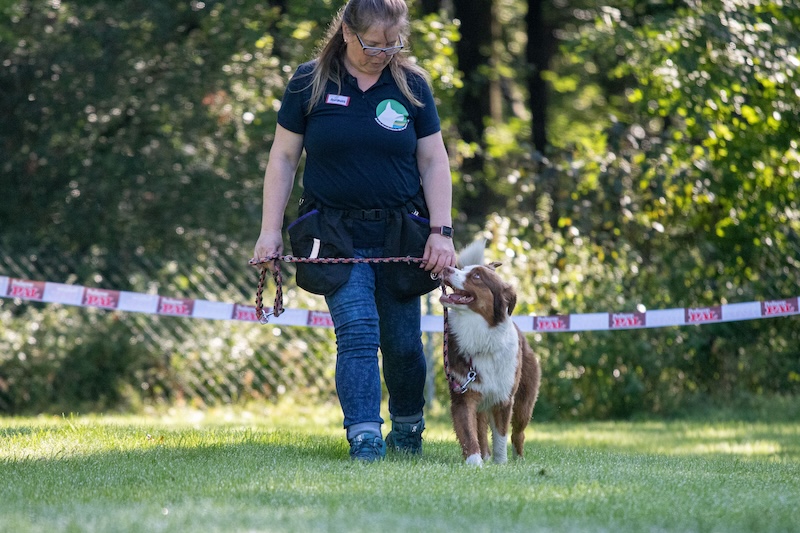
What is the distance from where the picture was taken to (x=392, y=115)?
17.3 feet

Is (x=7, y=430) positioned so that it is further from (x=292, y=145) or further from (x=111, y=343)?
(x=111, y=343)

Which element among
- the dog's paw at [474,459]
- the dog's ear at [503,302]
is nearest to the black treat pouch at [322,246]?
the dog's ear at [503,302]

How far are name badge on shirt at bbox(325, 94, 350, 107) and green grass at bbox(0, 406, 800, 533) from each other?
167 centimetres

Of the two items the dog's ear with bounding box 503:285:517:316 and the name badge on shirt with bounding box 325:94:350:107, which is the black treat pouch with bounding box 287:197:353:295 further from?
the dog's ear with bounding box 503:285:517:316

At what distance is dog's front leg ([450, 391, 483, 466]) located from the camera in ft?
17.7

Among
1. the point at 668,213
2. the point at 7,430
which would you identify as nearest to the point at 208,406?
the point at 7,430

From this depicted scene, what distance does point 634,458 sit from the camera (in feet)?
20.2

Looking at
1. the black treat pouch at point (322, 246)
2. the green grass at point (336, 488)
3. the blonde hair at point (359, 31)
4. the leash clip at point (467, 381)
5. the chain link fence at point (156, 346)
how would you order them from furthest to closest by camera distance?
the chain link fence at point (156, 346)
the leash clip at point (467, 381)
the black treat pouch at point (322, 246)
the blonde hair at point (359, 31)
the green grass at point (336, 488)

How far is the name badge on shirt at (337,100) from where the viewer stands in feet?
17.1

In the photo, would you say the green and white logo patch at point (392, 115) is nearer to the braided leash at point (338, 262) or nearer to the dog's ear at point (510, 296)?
the braided leash at point (338, 262)

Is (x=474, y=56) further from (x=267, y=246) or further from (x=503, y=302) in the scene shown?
(x=267, y=246)

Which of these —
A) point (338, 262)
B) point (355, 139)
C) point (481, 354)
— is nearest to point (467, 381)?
point (481, 354)

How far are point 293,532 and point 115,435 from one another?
2.91m

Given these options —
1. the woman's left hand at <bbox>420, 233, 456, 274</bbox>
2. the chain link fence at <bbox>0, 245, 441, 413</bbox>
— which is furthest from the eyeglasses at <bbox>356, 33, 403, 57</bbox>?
the chain link fence at <bbox>0, 245, 441, 413</bbox>
